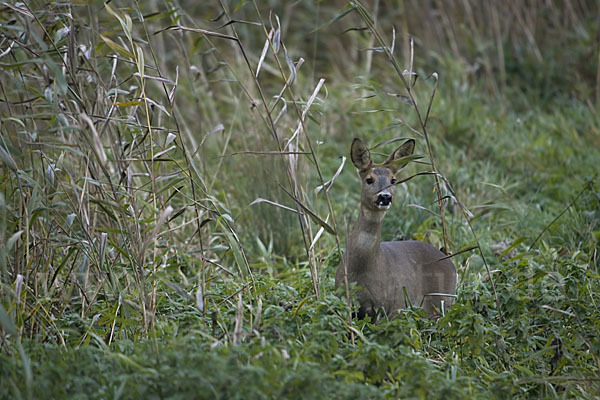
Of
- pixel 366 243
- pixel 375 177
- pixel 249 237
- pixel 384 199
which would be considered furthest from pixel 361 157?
pixel 249 237

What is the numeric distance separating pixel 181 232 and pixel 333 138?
252cm

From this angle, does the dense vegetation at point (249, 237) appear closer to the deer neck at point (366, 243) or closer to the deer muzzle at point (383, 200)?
the deer neck at point (366, 243)

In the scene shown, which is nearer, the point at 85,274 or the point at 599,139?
the point at 85,274

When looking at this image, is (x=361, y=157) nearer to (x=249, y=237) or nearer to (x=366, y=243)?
(x=366, y=243)

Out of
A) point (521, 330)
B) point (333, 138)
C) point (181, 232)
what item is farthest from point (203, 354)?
point (333, 138)

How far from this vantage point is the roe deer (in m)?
3.76

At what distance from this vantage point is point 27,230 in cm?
307

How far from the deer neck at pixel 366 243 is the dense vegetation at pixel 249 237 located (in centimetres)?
13

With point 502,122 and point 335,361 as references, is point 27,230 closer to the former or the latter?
point 335,361

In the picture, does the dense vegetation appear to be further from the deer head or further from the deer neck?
the deer head

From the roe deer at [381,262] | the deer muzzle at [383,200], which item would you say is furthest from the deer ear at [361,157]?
the deer muzzle at [383,200]

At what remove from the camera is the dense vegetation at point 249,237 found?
9.11ft

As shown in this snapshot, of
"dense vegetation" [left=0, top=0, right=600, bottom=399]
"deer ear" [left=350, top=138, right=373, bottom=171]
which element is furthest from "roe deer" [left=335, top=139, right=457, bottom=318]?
"dense vegetation" [left=0, top=0, right=600, bottom=399]

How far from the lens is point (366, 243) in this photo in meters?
3.78
